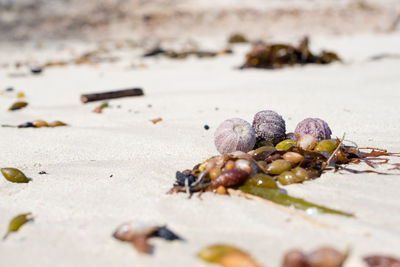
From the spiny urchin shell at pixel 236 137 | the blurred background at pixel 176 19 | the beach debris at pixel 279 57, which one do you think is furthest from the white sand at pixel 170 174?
the blurred background at pixel 176 19

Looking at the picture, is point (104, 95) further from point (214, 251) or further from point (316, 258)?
point (316, 258)

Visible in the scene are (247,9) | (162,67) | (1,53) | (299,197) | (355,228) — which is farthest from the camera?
(247,9)

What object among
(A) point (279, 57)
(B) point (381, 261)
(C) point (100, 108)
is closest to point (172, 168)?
(B) point (381, 261)

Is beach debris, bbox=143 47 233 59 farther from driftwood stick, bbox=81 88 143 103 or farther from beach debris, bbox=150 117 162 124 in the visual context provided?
beach debris, bbox=150 117 162 124

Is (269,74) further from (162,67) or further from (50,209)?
(50,209)

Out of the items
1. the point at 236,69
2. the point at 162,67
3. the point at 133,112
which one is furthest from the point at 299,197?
the point at 162,67

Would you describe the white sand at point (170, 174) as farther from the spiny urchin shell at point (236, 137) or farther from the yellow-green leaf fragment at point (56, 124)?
the spiny urchin shell at point (236, 137)

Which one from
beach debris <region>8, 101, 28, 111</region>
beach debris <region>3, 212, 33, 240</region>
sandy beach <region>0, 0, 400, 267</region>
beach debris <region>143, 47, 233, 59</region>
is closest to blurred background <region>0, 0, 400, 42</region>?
beach debris <region>143, 47, 233, 59</region>
